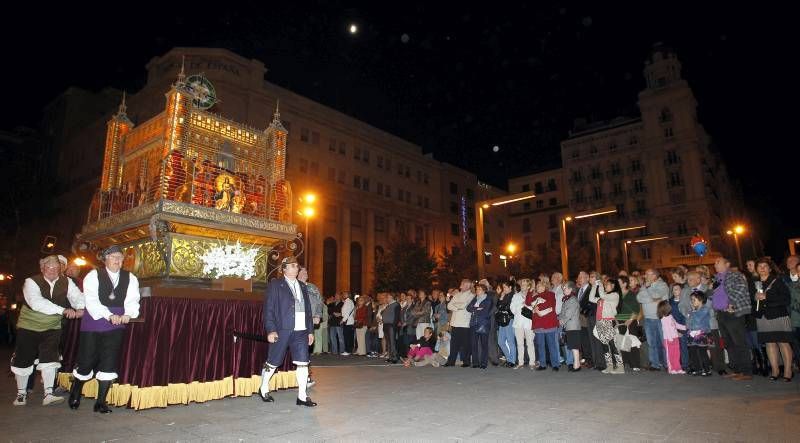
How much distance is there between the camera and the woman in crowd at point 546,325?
10438mm

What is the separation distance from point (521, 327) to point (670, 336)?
334cm

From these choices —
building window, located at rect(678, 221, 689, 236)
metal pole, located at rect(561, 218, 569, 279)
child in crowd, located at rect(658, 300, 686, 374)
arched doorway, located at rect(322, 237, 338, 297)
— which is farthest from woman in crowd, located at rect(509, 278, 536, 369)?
building window, located at rect(678, 221, 689, 236)

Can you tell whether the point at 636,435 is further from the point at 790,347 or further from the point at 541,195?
the point at 541,195

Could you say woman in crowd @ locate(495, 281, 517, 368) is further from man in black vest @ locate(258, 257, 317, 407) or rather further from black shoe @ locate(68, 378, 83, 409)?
black shoe @ locate(68, 378, 83, 409)

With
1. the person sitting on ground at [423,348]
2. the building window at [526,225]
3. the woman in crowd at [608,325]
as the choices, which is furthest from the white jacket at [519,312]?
the building window at [526,225]

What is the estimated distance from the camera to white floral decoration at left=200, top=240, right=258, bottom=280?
7613 mm

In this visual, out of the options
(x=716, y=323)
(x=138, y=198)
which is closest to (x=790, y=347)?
(x=716, y=323)

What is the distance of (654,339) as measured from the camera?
1016cm

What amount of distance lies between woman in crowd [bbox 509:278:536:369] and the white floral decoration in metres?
6.94

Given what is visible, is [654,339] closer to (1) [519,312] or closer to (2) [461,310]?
(1) [519,312]

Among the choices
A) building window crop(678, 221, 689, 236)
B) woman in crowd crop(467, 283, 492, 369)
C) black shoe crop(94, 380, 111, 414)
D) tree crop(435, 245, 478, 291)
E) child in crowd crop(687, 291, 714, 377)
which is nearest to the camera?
black shoe crop(94, 380, 111, 414)

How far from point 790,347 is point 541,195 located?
68.0 meters

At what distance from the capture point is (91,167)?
42.1m

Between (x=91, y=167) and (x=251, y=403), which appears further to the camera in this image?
(x=91, y=167)
